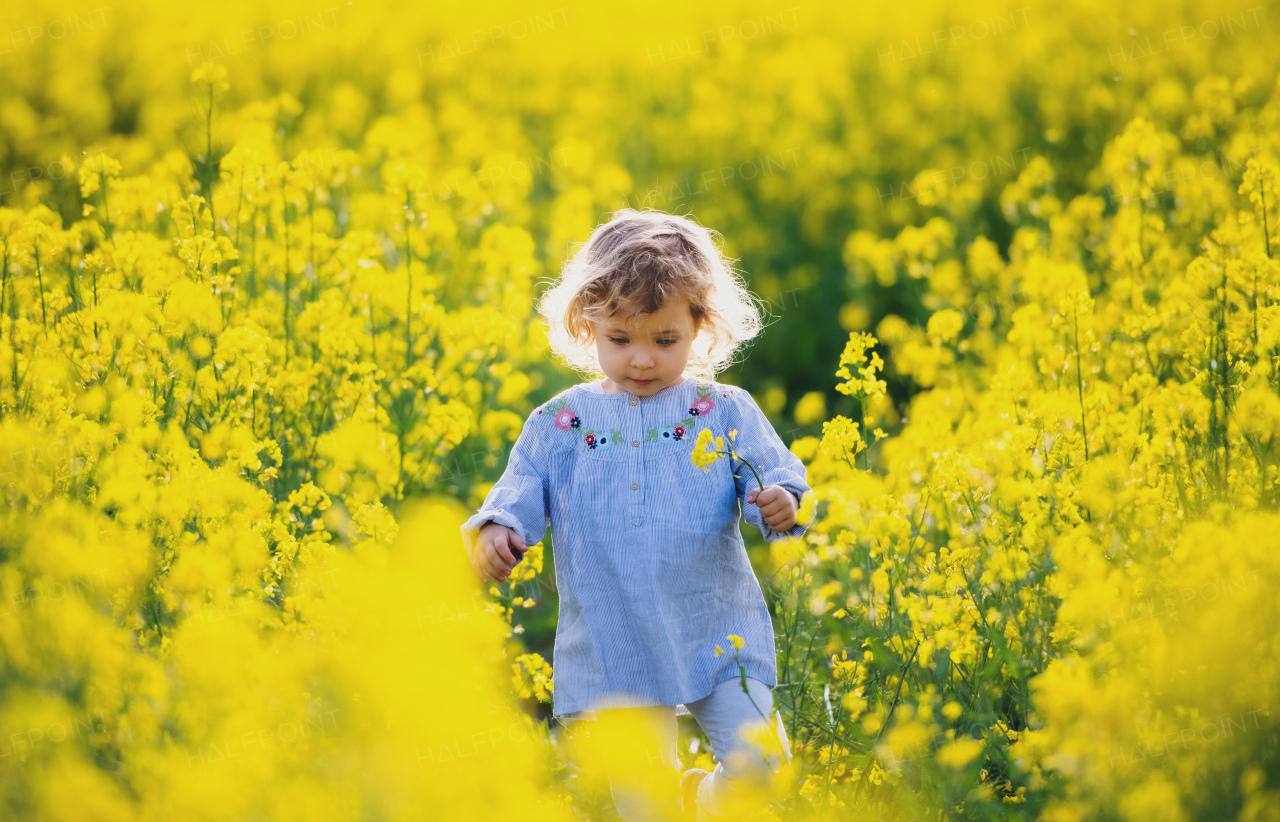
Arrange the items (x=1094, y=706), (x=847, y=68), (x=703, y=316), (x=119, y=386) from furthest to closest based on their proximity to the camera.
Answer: (x=847, y=68)
(x=119, y=386)
(x=703, y=316)
(x=1094, y=706)

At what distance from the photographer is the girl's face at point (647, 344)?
224 cm

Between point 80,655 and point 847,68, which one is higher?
point 847,68

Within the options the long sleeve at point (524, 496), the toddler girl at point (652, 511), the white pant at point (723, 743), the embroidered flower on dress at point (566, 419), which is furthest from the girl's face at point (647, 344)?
the white pant at point (723, 743)

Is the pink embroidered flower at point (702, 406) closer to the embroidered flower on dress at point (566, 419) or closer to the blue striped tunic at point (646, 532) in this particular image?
the blue striped tunic at point (646, 532)

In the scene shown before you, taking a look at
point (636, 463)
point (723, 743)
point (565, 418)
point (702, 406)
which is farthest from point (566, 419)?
point (723, 743)

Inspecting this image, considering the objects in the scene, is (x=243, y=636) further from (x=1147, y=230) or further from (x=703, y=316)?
(x=1147, y=230)

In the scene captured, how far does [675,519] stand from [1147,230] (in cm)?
257

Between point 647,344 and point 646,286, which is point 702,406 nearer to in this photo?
point 647,344

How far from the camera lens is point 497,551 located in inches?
84.9

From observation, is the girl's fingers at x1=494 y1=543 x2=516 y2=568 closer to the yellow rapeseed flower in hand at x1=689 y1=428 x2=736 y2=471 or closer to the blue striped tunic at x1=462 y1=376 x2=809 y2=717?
the blue striped tunic at x1=462 y1=376 x2=809 y2=717

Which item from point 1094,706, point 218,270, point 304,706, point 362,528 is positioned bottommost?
point 1094,706

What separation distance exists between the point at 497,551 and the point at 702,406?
54cm

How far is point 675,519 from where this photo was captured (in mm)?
2238

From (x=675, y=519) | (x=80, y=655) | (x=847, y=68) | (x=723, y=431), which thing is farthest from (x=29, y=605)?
(x=847, y=68)
